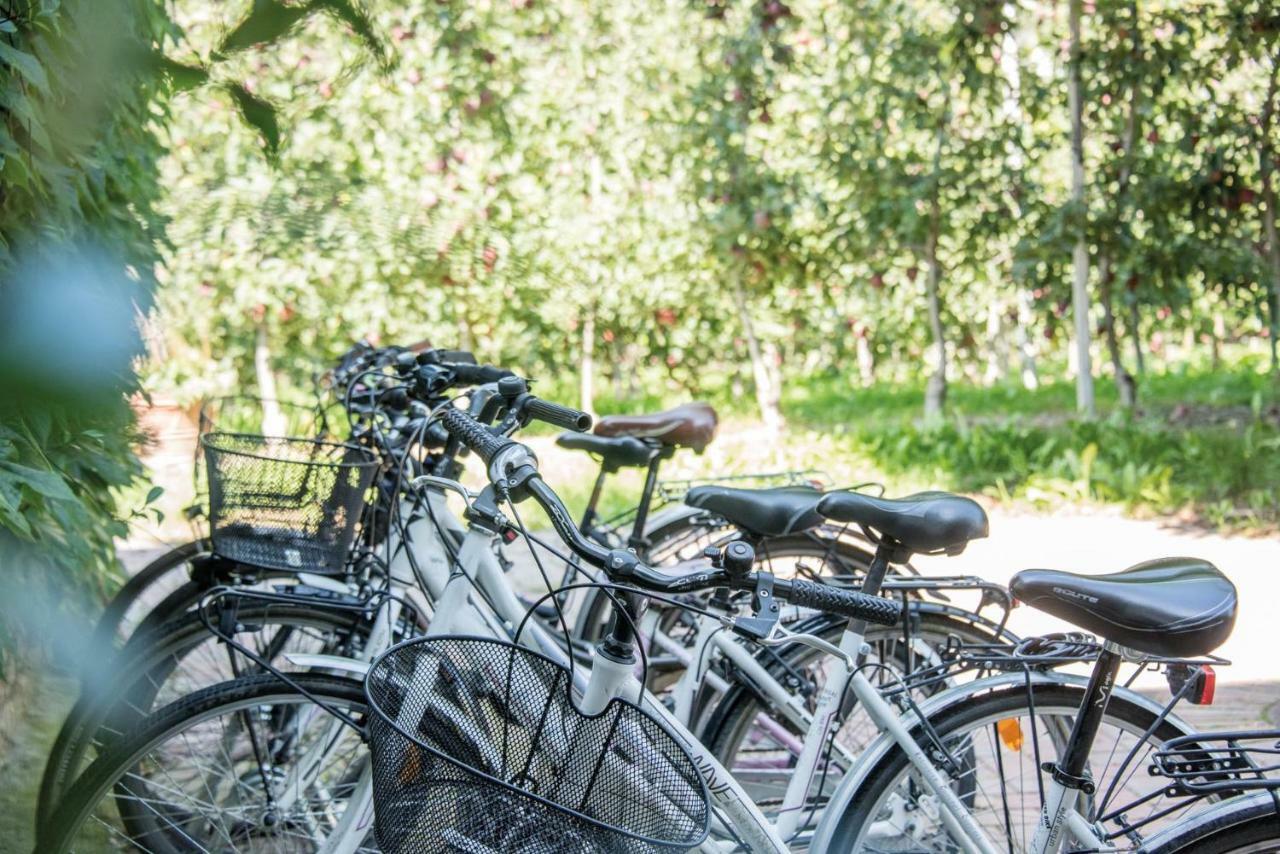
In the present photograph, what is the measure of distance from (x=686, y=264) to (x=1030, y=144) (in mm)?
2455

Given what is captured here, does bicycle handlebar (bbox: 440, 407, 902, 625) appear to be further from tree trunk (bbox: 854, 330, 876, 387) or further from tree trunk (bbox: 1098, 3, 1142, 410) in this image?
tree trunk (bbox: 854, 330, 876, 387)

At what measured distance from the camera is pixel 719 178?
7.39 metres

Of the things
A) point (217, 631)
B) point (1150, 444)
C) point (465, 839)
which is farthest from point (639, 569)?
point (1150, 444)

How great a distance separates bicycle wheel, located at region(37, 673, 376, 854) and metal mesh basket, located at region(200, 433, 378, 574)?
0.96ft

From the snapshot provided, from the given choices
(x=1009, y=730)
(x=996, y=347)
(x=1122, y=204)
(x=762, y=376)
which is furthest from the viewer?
(x=996, y=347)

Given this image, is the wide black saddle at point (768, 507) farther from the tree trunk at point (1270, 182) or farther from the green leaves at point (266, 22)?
the tree trunk at point (1270, 182)

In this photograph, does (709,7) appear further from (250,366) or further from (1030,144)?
(250,366)

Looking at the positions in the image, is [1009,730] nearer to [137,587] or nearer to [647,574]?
[647,574]

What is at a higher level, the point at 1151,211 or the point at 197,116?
the point at 197,116

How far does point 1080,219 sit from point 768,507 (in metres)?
5.01

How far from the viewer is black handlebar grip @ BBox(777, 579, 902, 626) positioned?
1.44m

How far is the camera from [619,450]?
9.09 ft

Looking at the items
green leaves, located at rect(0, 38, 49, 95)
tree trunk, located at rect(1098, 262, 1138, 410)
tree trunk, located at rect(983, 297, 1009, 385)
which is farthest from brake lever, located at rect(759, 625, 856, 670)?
tree trunk, located at rect(983, 297, 1009, 385)

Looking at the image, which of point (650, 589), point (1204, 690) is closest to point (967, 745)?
point (1204, 690)
